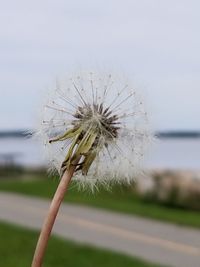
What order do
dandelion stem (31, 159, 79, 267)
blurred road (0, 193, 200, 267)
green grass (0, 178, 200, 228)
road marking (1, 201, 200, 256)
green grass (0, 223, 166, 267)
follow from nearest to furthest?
1. dandelion stem (31, 159, 79, 267)
2. green grass (0, 223, 166, 267)
3. blurred road (0, 193, 200, 267)
4. road marking (1, 201, 200, 256)
5. green grass (0, 178, 200, 228)

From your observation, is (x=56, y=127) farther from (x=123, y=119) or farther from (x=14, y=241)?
(x=14, y=241)

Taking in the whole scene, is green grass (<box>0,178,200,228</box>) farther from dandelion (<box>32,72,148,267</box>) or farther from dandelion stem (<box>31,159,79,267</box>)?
dandelion stem (<box>31,159,79,267</box>)

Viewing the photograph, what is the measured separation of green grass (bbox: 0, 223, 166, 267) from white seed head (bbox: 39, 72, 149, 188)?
31.2 ft

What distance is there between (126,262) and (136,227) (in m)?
5.15

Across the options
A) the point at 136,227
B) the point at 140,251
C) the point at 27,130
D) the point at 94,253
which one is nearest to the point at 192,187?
the point at 136,227

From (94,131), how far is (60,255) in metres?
11.0

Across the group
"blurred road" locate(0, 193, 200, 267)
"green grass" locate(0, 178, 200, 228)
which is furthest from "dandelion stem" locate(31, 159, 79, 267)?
"green grass" locate(0, 178, 200, 228)

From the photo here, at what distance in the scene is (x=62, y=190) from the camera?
5.04 ft

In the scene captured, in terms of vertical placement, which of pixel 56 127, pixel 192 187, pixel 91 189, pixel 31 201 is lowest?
pixel 31 201

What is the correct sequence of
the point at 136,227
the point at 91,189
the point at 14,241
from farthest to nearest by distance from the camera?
the point at 136,227 < the point at 14,241 < the point at 91,189

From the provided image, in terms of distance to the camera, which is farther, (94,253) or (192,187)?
(192,187)

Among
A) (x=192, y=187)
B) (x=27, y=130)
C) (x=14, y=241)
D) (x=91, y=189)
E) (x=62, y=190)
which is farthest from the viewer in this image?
(x=192, y=187)

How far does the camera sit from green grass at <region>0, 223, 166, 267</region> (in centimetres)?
1177

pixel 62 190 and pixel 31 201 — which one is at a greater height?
pixel 62 190
